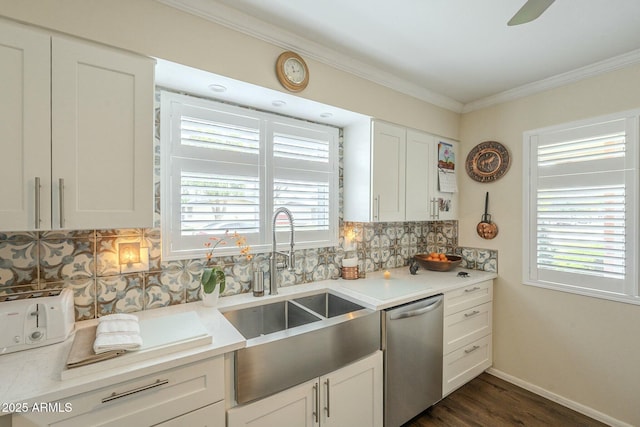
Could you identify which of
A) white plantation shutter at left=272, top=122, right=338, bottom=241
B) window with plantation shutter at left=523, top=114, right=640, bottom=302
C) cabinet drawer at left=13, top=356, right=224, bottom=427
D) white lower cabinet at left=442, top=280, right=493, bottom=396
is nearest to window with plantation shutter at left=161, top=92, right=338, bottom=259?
white plantation shutter at left=272, top=122, right=338, bottom=241

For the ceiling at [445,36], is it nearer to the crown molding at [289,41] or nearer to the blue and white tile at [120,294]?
the crown molding at [289,41]

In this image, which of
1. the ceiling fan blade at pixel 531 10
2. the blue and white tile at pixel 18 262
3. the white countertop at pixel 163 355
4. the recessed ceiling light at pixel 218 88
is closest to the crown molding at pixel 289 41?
the recessed ceiling light at pixel 218 88

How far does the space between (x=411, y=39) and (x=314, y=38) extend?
0.60m

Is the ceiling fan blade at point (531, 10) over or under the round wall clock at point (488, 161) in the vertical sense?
over

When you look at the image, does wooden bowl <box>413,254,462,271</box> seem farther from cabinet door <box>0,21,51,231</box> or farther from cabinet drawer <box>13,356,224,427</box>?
cabinet door <box>0,21,51,231</box>

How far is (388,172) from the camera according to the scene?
2242 millimetres

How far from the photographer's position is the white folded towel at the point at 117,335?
1.04 m

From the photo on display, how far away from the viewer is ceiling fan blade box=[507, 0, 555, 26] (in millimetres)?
976

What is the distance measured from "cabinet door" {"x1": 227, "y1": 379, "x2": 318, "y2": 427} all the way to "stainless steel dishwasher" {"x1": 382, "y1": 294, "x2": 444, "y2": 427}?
55cm

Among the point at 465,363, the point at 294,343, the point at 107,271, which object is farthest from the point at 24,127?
the point at 465,363

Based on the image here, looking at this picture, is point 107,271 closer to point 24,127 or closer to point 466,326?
point 24,127

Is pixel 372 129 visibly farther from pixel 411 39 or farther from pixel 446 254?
pixel 446 254

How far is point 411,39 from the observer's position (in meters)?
1.72

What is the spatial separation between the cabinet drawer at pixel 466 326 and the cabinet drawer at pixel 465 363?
2.2 inches
